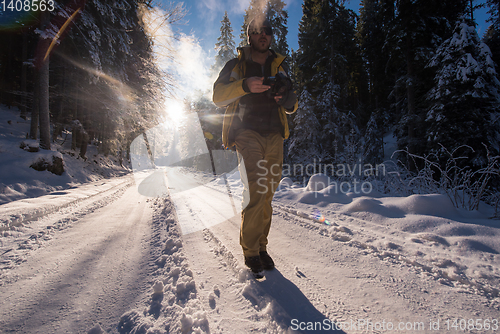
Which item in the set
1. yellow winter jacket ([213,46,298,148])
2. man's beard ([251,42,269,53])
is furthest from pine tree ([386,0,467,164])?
man's beard ([251,42,269,53])

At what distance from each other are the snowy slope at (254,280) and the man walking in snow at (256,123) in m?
0.36

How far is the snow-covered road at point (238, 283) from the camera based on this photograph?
1026 mm

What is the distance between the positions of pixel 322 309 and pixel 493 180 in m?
9.97

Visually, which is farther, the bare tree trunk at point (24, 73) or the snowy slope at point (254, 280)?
the bare tree trunk at point (24, 73)

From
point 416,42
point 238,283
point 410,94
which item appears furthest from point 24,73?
point 416,42

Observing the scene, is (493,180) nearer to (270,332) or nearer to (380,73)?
(270,332)

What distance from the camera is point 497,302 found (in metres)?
1.10

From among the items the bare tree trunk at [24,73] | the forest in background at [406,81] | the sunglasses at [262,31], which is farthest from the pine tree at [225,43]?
the sunglasses at [262,31]

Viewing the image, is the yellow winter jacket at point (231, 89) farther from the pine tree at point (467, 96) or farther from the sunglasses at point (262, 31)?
the pine tree at point (467, 96)

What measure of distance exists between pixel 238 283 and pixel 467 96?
36.7ft

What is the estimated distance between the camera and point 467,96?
7535mm

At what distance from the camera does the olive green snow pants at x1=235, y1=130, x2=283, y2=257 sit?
1.58 metres

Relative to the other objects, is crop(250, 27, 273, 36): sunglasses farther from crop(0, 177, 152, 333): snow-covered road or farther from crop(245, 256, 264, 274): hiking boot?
crop(0, 177, 152, 333): snow-covered road

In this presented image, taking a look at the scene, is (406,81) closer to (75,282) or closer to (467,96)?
(467,96)
